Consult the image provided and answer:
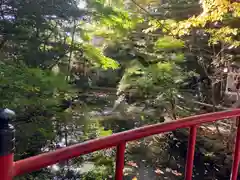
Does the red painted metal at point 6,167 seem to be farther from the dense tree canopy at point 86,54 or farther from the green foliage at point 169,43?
the green foliage at point 169,43

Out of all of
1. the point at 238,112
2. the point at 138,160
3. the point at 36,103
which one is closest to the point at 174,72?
the point at 138,160

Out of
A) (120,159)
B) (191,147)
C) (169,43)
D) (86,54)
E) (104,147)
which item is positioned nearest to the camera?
(104,147)

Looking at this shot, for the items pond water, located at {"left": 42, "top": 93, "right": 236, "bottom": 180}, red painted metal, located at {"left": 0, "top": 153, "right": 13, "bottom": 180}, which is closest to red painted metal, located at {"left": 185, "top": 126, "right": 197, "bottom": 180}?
red painted metal, located at {"left": 0, "top": 153, "right": 13, "bottom": 180}

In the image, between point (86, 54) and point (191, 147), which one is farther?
point (86, 54)

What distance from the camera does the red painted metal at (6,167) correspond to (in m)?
0.65

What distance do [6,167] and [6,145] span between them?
0.19ft

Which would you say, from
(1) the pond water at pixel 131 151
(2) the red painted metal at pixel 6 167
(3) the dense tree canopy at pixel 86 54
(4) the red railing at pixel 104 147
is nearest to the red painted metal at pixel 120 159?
(4) the red railing at pixel 104 147

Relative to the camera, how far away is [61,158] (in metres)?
0.80

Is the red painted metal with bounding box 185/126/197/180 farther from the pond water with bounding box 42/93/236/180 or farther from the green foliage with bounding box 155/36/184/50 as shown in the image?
the green foliage with bounding box 155/36/184/50

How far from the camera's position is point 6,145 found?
644mm

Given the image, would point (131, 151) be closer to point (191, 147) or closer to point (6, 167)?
point (191, 147)

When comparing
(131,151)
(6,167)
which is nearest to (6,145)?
(6,167)

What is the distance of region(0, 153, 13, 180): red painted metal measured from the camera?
25.5 inches

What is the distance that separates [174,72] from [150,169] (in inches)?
76.5
